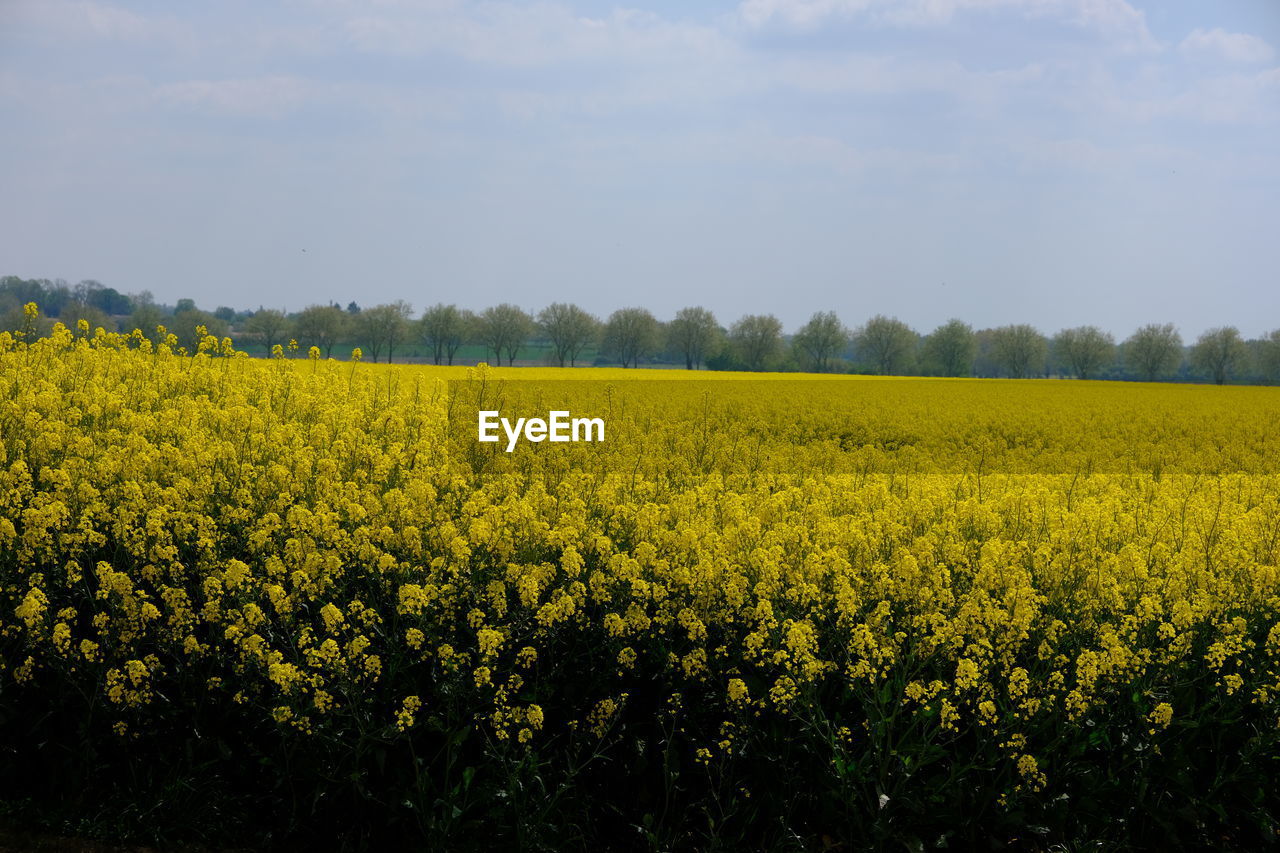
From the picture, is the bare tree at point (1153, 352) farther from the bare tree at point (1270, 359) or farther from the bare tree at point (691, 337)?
the bare tree at point (691, 337)

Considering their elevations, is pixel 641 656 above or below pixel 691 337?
below

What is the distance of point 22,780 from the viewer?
6059 mm

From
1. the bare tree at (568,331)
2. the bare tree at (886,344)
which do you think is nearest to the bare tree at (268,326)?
the bare tree at (568,331)

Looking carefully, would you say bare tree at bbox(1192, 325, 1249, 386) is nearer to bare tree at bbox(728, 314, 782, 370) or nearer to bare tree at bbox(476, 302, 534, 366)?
bare tree at bbox(728, 314, 782, 370)

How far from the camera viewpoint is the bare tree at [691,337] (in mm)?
93938

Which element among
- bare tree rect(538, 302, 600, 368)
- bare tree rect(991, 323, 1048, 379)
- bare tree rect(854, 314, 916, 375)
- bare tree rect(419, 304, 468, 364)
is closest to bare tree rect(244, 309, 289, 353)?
bare tree rect(419, 304, 468, 364)

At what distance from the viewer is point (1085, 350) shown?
3691 inches

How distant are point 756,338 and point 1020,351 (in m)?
25.6

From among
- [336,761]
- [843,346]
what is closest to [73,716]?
[336,761]

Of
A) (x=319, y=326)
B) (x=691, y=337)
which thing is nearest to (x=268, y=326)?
(x=319, y=326)

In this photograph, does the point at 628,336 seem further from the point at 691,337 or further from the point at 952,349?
the point at 952,349

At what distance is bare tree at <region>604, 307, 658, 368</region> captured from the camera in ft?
286

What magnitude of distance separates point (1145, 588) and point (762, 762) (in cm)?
307

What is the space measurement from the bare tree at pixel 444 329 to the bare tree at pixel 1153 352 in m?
61.3
